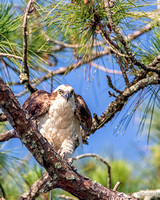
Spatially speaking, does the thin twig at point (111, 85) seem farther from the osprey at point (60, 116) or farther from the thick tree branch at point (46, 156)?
the thick tree branch at point (46, 156)

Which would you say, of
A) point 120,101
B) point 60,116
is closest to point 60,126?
point 60,116

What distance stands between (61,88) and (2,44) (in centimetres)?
66

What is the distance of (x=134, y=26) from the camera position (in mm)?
3064

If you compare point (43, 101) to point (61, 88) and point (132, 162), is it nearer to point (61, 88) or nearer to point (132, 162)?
point (61, 88)

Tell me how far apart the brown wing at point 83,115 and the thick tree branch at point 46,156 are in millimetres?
700

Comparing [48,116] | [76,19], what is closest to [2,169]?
[48,116]

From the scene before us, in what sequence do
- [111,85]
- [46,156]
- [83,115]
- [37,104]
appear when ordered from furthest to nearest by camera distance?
1. [83,115]
2. [37,104]
3. [111,85]
4. [46,156]

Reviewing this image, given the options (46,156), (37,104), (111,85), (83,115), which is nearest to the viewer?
(46,156)

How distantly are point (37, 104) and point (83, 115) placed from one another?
1.38ft

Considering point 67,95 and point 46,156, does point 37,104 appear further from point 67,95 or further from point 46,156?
point 46,156

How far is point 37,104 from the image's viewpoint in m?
3.08

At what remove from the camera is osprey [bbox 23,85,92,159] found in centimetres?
311

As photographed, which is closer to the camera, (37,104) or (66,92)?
(37,104)

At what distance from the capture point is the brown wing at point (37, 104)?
3.06 metres
